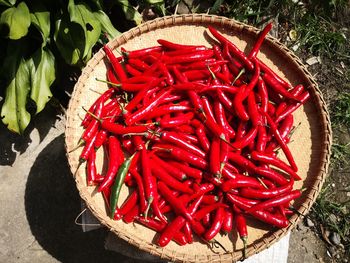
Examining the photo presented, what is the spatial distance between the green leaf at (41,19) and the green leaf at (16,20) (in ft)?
0.54

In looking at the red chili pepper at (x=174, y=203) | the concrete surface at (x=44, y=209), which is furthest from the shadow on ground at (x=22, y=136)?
the red chili pepper at (x=174, y=203)

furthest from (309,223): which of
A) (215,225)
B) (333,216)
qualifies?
(215,225)

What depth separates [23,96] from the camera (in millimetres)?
3875

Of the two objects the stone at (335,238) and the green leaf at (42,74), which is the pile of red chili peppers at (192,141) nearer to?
the green leaf at (42,74)

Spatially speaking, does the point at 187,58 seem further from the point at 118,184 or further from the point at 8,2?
the point at 8,2

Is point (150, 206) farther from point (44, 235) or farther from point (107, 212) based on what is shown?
point (44, 235)

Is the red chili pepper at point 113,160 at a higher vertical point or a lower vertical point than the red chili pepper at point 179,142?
lower

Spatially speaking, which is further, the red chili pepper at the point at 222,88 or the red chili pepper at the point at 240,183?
the red chili pepper at the point at 222,88

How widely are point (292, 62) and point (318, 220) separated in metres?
1.79

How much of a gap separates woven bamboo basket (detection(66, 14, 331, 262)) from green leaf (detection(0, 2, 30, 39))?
65 centimetres

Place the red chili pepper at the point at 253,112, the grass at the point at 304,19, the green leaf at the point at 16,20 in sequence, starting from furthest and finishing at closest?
the grass at the point at 304,19 → the red chili pepper at the point at 253,112 → the green leaf at the point at 16,20

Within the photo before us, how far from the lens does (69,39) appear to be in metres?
3.70

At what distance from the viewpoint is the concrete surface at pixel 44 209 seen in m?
4.12

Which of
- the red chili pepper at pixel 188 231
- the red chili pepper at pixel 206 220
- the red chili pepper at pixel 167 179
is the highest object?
the red chili pepper at pixel 167 179
